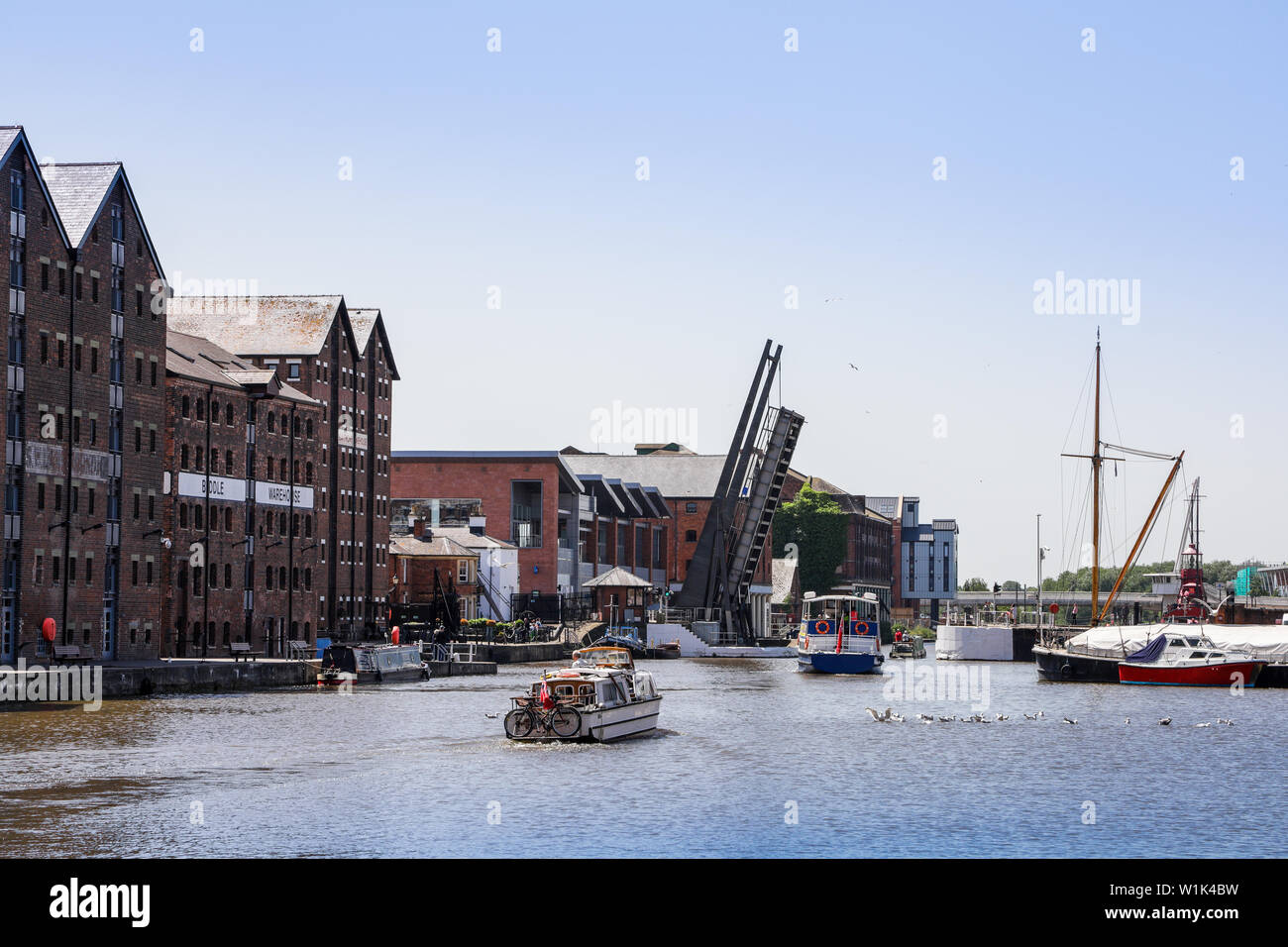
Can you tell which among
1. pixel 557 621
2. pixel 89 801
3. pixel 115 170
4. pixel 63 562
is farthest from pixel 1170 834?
pixel 557 621

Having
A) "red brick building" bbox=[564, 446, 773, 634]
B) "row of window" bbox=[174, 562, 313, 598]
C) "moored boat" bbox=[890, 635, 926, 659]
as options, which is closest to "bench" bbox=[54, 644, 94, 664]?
"row of window" bbox=[174, 562, 313, 598]

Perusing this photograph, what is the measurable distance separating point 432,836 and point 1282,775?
83.1ft

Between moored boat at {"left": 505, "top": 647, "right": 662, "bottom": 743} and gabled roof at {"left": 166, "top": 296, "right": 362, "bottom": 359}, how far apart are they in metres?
56.9

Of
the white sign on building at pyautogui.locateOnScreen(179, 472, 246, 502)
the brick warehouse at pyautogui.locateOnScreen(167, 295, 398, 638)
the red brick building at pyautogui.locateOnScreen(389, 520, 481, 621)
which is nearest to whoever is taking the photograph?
the white sign on building at pyautogui.locateOnScreen(179, 472, 246, 502)

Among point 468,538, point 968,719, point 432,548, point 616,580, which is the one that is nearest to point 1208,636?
point 968,719

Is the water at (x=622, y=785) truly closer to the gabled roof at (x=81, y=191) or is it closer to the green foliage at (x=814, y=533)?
the gabled roof at (x=81, y=191)

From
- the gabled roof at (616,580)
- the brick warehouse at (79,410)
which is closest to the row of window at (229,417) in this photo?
the brick warehouse at (79,410)

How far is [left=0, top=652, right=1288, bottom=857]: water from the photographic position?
2969 centimetres

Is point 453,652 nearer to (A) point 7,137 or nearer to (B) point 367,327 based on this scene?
(B) point 367,327

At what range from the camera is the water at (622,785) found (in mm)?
29688

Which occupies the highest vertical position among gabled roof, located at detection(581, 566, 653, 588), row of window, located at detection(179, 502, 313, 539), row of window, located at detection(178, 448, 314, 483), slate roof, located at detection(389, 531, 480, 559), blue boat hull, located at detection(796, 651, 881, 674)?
row of window, located at detection(178, 448, 314, 483)

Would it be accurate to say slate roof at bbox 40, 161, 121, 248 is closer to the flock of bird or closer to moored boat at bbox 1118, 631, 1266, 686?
the flock of bird

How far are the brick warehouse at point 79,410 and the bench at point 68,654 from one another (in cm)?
102
